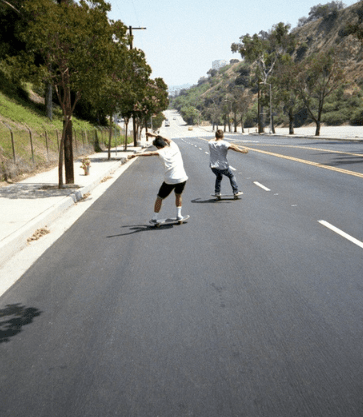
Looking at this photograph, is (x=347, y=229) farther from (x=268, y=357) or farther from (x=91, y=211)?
(x=91, y=211)

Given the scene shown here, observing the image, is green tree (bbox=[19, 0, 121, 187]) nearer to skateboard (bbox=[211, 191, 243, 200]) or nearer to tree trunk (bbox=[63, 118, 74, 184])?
tree trunk (bbox=[63, 118, 74, 184])

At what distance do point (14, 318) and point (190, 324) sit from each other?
72.6 inches

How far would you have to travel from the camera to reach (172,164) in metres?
9.12

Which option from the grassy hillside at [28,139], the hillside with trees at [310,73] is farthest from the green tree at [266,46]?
the grassy hillside at [28,139]

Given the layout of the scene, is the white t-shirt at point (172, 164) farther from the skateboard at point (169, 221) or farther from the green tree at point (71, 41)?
the green tree at point (71, 41)

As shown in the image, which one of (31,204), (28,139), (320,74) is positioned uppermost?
(320,74)

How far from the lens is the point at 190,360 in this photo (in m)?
3.89

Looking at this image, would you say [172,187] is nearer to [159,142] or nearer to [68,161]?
[159,142]

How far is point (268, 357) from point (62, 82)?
12718mm

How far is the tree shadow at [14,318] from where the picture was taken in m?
4.61

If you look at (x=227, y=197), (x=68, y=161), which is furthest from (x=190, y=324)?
(x=68, y=161)

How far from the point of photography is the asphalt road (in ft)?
11.0

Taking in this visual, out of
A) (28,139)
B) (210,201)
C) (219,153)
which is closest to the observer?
(219,153)

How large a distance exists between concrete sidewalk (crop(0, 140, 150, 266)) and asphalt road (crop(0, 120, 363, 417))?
2.05 feet
